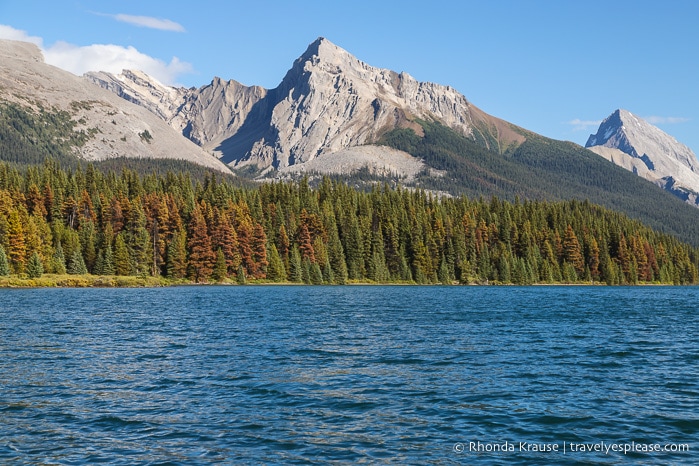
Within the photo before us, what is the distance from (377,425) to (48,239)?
449ft

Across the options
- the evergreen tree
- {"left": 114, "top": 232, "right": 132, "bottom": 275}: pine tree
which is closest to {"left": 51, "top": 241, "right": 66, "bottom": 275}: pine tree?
{"left": 114, "top": 232, "right": 132, "bottom": 275}: pine tree

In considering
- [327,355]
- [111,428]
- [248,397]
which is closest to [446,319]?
[327,355]

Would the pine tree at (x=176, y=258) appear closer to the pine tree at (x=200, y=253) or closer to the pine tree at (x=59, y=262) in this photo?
the pine tree at (x=200, y=253)

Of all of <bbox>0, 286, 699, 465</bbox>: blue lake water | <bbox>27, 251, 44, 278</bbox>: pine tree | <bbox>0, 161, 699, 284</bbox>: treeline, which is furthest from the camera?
<bbox>0, 161, 699, 284</bbox>: treeline

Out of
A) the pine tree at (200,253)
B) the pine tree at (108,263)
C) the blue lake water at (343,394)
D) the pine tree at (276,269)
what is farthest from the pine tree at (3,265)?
the blue lake water at (343,394)

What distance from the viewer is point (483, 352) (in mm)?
43594

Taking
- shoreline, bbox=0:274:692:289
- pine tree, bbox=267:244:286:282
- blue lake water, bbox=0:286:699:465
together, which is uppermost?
pine tree, bbox=267:244:286:282

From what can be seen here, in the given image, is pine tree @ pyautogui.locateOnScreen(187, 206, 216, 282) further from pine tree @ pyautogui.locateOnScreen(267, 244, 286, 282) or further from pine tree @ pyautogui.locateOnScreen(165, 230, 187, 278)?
pine tree @ pyautogui.locateOnScreen(267, 244, 286, 282)

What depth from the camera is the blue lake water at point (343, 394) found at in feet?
70.6

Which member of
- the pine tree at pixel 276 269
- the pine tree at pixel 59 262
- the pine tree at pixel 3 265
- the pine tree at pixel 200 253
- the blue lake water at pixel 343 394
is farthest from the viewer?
the pine tree at pixel 276 269

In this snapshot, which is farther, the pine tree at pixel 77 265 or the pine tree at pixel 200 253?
the pine tree at pixel 200 253

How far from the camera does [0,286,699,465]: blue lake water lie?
21516 millimetres

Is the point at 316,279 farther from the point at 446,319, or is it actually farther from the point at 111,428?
the point at 111,428

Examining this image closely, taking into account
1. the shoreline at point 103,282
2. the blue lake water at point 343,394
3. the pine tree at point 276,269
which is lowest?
the blue lake water at point 343,394
